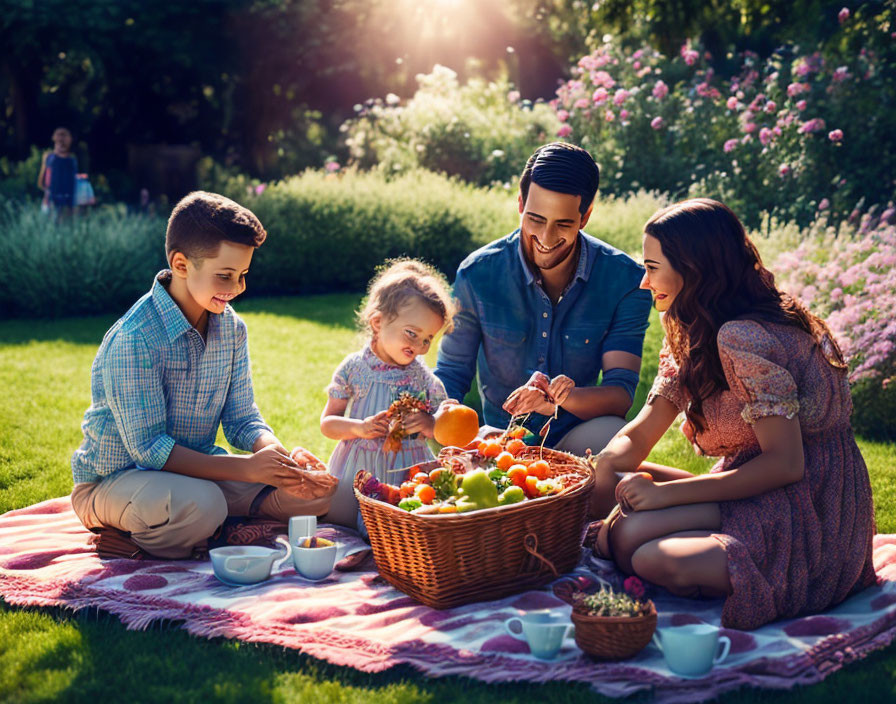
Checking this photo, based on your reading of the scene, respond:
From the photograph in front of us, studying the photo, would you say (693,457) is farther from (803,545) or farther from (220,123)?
(220,123)

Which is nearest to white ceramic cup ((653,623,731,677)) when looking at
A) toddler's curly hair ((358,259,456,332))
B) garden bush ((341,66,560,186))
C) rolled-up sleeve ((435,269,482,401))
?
toddler's curly hair ((358,259,456,332))

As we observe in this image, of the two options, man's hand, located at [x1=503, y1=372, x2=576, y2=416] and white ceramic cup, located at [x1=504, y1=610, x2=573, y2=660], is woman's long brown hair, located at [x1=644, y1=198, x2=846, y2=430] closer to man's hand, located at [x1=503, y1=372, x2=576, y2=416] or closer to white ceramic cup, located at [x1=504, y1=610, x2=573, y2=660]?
man's hand, located at [x1=503, y1=372, x2=576, y2=416]

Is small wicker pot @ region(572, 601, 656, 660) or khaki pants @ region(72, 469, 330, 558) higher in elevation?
small wicker pot @ region(572, 601, 656, 660)

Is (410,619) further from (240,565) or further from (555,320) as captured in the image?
(555,320)

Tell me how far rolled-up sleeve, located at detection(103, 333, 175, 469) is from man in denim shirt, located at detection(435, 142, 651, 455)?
59.3 inches

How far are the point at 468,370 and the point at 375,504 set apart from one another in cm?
141

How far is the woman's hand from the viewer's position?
3.63 m

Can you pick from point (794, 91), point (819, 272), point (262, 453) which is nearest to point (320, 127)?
point (794, 91)

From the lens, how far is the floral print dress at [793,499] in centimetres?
343

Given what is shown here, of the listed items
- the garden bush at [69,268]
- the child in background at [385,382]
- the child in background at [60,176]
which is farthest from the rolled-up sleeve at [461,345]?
the child in background at [60,176]

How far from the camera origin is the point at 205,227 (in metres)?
4.07

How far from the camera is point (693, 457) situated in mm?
6062

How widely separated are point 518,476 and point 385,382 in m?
1.07

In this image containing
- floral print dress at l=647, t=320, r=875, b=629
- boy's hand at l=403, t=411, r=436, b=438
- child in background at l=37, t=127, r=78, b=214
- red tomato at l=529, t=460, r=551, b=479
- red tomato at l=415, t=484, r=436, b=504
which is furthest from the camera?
child in background at l=37, t=127, r=78, b=214
